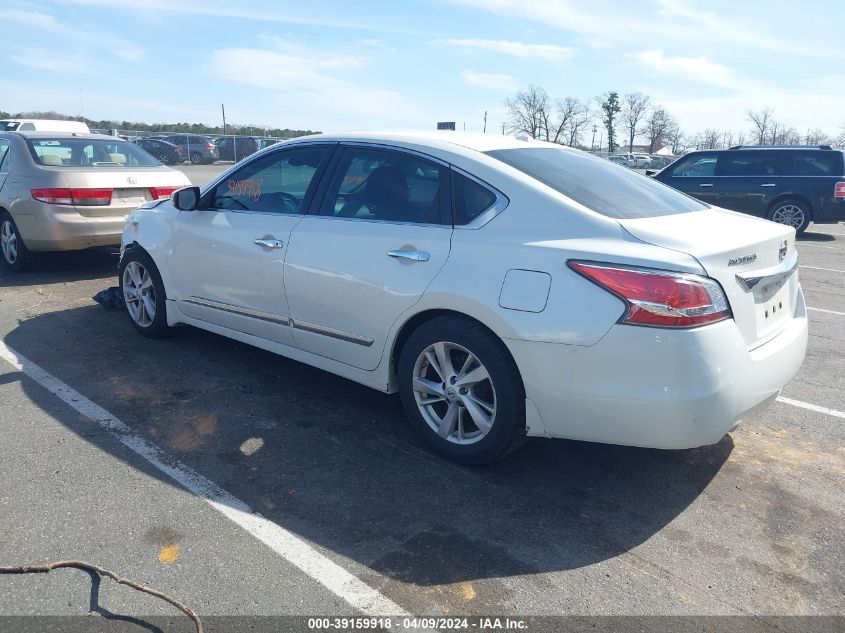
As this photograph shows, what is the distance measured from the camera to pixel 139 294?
5.66 meters

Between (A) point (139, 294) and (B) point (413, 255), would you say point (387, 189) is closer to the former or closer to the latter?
(B) point (413, 255)

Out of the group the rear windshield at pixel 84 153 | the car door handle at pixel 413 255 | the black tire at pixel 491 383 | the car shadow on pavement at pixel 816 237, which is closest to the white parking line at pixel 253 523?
the black tire at pixel 491 383

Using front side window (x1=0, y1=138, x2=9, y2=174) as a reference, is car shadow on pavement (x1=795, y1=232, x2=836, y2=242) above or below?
below

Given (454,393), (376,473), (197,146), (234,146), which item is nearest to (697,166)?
(454,393)

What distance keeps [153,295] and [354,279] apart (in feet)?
7.88

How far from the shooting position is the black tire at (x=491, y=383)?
10.9 feet

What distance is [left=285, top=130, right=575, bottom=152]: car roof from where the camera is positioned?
12.8ft

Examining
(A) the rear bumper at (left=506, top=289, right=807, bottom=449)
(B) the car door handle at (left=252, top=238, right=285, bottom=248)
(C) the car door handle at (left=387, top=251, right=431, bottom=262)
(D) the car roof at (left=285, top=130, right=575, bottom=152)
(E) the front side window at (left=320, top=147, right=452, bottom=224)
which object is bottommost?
(A) the rear bumper at (left=506, top=289, right=807, bottom=449)

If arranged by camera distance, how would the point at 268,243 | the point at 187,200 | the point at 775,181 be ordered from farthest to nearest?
the point at 775,181 < the point at 187,200 < the point at 268,243

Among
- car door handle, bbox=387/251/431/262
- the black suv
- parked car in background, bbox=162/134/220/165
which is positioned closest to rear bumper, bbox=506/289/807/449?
car door handle, bbox=387/251/431/262

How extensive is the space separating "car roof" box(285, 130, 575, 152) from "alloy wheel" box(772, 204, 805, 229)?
11373mm

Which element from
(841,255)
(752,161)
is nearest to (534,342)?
(841,255)

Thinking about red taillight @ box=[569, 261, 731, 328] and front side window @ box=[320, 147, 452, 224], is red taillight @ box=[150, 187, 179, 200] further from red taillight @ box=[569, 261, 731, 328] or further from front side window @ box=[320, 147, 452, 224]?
red taillight @ box=[569, 261, 731, 328]

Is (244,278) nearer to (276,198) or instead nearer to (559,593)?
(276,198)
